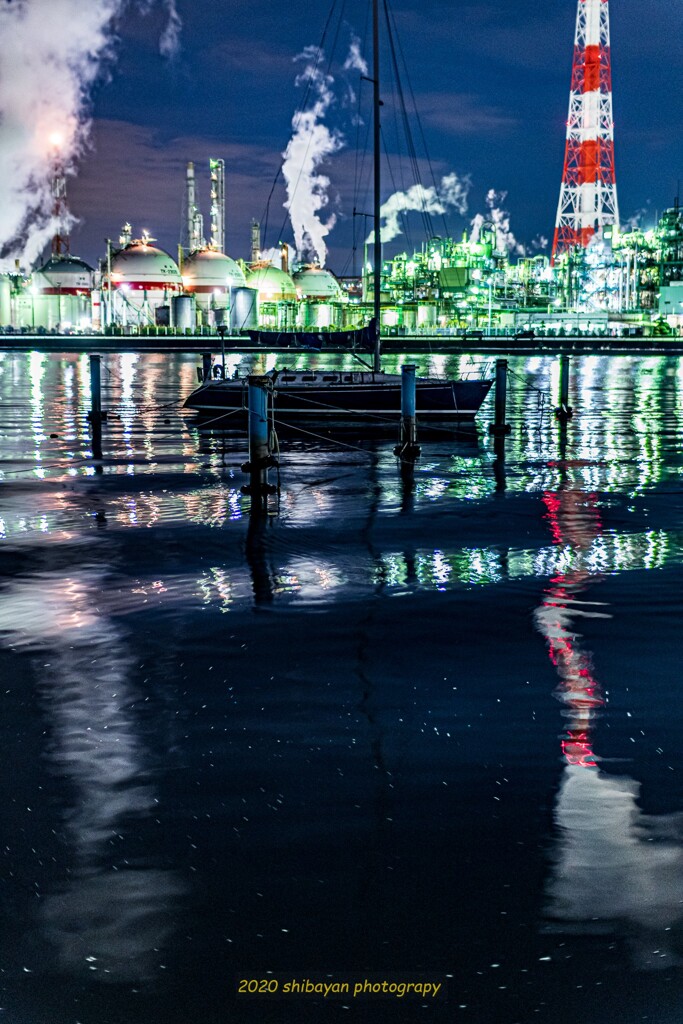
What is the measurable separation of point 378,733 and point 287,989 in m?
2.98

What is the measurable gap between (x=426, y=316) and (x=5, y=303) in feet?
198

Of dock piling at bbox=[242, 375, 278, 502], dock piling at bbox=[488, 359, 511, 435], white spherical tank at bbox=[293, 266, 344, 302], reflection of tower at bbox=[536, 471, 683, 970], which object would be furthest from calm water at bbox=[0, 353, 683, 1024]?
white spherical tank at bbox=[293, 266, 344, 302]

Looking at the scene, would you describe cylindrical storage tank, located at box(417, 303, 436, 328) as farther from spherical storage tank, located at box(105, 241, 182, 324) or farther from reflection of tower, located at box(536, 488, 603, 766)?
reflection of tower, located at box(536, 488, 603, 766)

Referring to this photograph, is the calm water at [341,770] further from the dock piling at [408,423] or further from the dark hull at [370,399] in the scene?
the dark hull at [370,399]

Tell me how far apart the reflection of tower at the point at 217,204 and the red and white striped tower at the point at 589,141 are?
46.7 m

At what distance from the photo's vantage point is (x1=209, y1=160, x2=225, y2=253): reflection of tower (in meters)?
158

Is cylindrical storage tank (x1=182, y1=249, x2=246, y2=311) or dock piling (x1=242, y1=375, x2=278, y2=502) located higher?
cylindrical storage tank (x1=182, y1=249, x2=246, y2=311)

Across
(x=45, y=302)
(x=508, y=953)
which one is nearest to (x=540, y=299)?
(x=45, y=302)

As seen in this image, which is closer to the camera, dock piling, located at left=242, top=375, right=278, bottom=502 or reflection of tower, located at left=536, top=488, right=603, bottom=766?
reflection of tower, located at left=536, top=488, right=603, bottom=766

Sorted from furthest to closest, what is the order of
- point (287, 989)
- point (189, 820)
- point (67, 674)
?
point (67, 674) → point (189, 820) → point (287, 989)

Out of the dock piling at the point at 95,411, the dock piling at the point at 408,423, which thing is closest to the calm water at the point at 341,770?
the dock piling at the point at 408,423

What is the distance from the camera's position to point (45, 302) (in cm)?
16400

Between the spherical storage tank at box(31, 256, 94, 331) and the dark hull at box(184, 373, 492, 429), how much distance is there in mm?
134140

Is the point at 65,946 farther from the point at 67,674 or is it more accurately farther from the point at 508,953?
the point at 67,674
